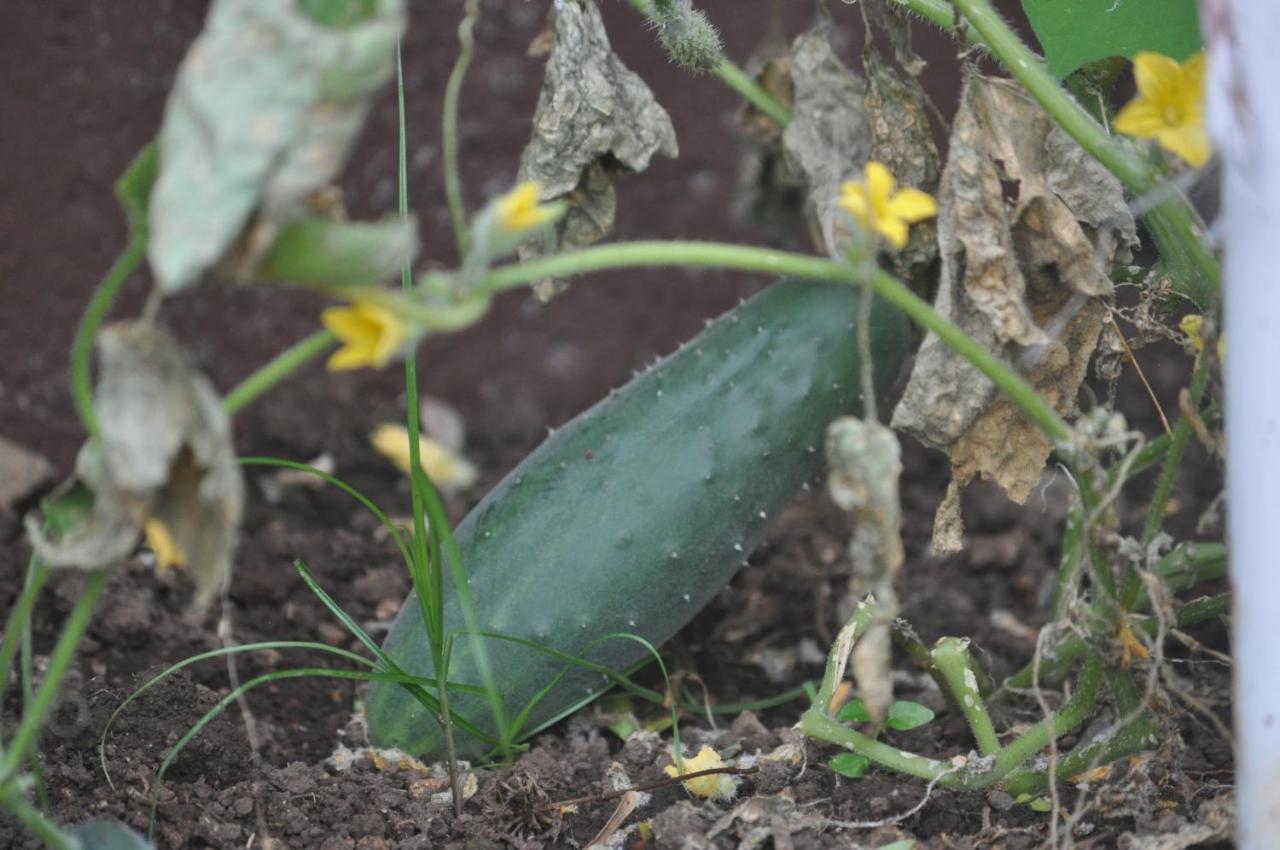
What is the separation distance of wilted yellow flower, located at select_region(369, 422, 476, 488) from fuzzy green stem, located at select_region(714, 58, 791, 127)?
56 centimetres

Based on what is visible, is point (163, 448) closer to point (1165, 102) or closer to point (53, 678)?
point (53, 678)

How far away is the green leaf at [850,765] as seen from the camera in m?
1.31

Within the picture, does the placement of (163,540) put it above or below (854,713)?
above

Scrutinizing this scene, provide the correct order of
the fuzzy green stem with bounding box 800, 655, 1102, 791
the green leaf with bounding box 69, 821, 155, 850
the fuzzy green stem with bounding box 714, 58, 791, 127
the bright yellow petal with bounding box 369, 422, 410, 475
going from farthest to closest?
the bright yellow petal with bounding box 369, 422, 410, 475, the fuzzy green stem with bounding box 714, 58, 791, 127, the fuzzy green stem with bounding box 800, 655, 1102, 791, the green leaf with bounding box 69, 821, 155, 850

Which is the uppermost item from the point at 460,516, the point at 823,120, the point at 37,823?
the point at 823,120

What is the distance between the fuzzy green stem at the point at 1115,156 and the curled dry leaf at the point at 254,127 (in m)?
0.57

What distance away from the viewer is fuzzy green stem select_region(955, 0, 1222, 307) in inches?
42.7

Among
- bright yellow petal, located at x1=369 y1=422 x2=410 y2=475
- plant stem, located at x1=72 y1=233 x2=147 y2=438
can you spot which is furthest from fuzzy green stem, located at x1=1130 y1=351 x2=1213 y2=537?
bright yellow petal, located at x1=369 y1=422 x2=410 y2=475

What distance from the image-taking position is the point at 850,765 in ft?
4.30

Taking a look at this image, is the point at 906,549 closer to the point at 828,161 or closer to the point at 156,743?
the point at 828,161

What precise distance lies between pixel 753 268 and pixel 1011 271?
1.63 ft

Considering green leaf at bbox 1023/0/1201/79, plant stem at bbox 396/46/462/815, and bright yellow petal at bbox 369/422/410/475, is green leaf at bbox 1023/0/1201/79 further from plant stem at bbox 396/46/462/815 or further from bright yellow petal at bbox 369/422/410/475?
bright yellow petal at bbox 369/422/410/475

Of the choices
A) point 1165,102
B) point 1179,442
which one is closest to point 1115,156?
point 1165,102

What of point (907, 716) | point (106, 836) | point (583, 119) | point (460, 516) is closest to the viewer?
point (106, 836)
